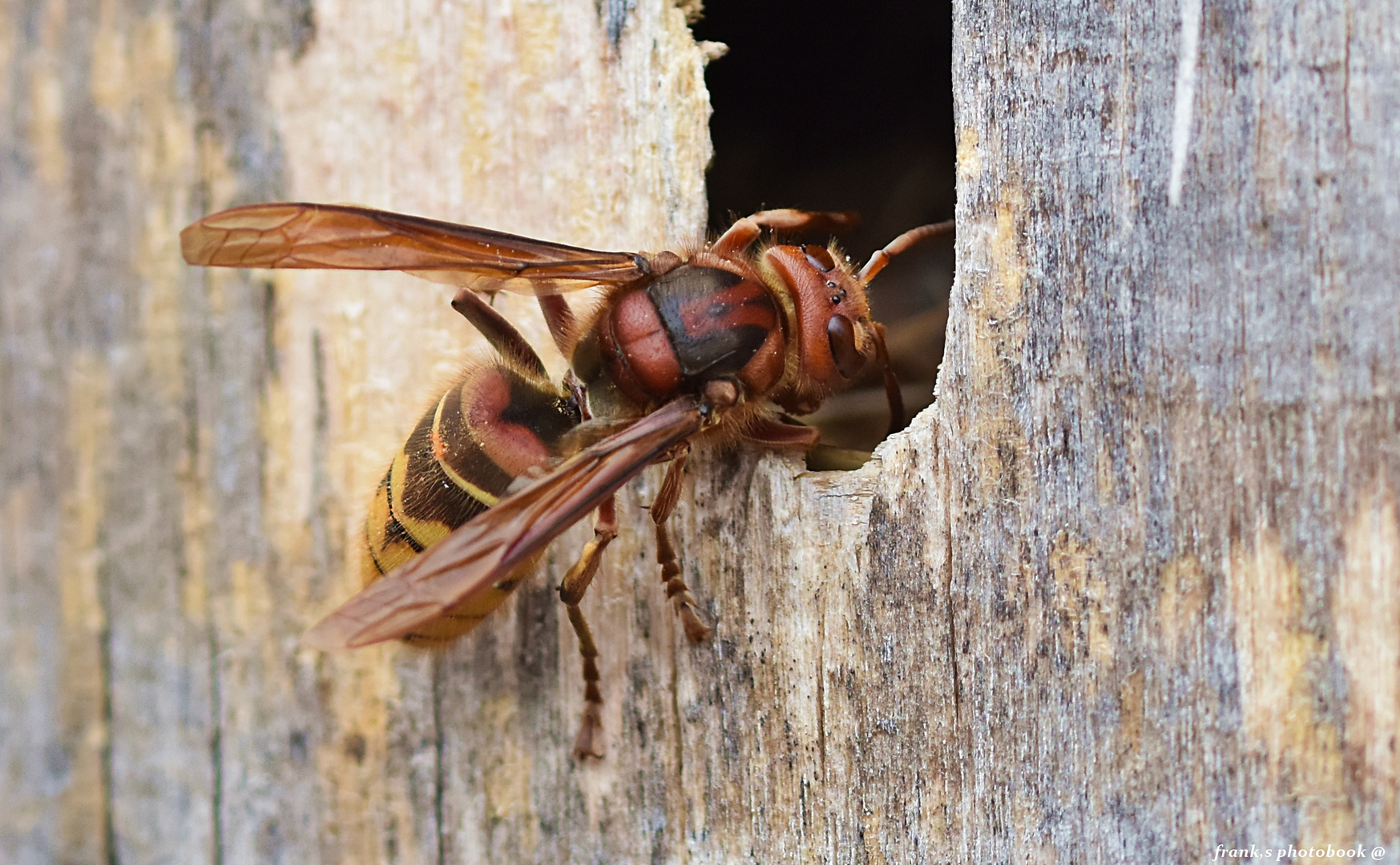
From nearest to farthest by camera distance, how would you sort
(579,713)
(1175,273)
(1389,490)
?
1. (1389,490)
2. (1175,273)
3. (579,713)

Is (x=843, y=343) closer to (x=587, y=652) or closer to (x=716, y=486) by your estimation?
(x=716, y=486)

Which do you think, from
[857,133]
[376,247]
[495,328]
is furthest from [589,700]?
[857,133]

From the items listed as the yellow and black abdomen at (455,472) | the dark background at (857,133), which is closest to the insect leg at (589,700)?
the yellow and black abdomen at (455,472)

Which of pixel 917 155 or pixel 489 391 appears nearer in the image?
pixel 489 391

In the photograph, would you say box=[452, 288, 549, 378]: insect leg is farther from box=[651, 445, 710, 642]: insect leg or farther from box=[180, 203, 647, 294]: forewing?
box=[651, 445, 710, 642]: insect leg

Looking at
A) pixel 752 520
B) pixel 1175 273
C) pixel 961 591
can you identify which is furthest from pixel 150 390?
pixel 1175 273

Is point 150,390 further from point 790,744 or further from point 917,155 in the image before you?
point 917,155
